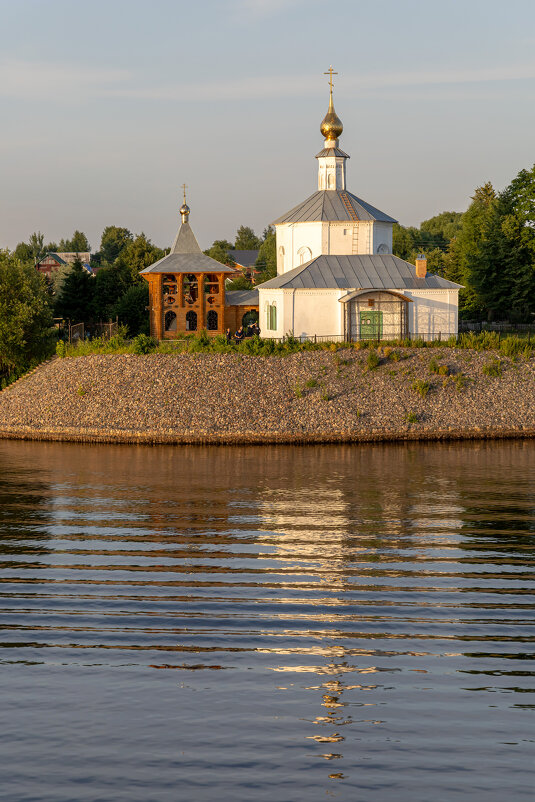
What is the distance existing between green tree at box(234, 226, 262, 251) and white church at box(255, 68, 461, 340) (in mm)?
132433

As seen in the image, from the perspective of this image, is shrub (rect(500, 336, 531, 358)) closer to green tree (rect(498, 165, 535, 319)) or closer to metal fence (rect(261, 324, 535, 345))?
metal fence (rect(261, 324, 535, 345))

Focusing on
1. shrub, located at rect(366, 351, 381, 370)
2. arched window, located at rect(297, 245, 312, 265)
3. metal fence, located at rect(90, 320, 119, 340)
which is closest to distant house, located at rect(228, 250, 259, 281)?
metal fence, located at rect(90, 320, 119, 340)

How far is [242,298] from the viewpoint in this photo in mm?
67750

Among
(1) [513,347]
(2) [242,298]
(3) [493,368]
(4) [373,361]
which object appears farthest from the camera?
(2) [242,298]

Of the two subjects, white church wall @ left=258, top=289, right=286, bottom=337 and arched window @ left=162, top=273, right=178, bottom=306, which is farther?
arched window @ left=162, top=273, right=178, bottom=306

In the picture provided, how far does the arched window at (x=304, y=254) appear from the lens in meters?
64.1

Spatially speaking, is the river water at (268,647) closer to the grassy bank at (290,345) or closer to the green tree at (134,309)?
the grassy bank at (290,345)

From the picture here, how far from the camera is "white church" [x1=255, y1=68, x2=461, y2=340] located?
5809 centimetres

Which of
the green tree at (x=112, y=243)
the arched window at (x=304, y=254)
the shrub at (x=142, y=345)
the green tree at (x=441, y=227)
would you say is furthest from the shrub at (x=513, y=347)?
the green tree at (x=112, y=243)

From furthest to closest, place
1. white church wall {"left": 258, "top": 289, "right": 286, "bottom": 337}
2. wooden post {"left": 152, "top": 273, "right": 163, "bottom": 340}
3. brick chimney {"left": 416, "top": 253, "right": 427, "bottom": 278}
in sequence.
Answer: wooden post {"left": 152, "top": 273, "right": 163, "bottom": 340}
brick chimney {"left": 416, "top": 253, "right": 427, "bottom": 278}
white church wall {"left": 258, "top": 289, "right": 286, "bottom": 337}

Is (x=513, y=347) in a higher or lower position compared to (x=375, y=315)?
lower

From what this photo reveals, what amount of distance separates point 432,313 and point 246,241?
141 m

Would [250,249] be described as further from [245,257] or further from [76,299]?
[76,299]

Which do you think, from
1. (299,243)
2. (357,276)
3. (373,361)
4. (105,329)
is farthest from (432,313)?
(105,329)
